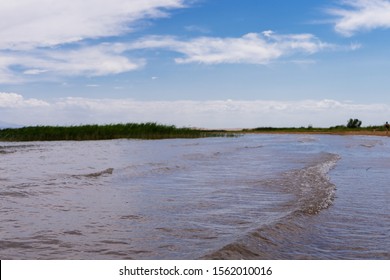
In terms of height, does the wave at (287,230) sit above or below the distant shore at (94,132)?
below

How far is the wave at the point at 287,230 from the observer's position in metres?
4.87

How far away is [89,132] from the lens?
40.6 metres

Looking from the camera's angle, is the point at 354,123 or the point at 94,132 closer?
the point at 94,132

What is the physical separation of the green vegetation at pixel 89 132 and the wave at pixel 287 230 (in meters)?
31.9

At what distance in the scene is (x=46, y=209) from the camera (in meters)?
7.29

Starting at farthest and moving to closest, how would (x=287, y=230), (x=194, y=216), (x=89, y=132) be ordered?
1. (x=89, y=132)
2. (x=194, y=216)
3. (x=287, y=230)

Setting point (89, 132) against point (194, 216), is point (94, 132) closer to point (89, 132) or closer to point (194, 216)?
point (89, 132)

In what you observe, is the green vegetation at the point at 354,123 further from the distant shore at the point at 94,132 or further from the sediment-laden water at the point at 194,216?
the sediment-laden water at the point at 194,216

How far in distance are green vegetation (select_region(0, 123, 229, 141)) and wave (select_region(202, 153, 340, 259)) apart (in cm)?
3192

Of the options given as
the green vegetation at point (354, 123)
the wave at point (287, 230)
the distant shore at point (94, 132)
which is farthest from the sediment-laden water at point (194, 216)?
the green vegetation at point (354, 123)

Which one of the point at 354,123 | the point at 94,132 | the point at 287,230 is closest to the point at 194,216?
the point at 287,230

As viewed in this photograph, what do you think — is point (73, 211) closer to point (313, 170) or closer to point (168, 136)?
Result: point (313, 170)

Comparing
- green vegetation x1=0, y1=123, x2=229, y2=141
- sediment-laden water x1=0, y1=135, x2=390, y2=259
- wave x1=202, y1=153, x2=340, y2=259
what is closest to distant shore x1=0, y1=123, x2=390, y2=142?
green vegetation x1=0, y1=123, x2=229, y2=141

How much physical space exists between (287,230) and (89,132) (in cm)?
3634
